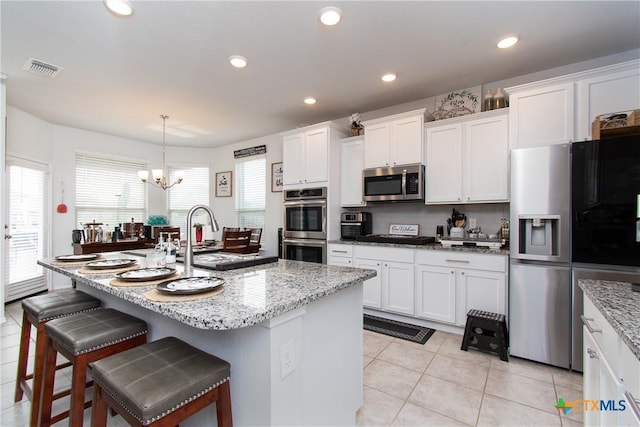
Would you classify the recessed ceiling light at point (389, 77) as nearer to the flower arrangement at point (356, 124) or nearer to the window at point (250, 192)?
the flower arrangement at point (356, 124)

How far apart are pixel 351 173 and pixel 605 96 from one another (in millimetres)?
2469

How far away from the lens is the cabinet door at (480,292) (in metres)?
2.64

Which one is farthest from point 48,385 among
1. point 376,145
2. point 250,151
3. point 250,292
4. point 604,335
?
point 250,151

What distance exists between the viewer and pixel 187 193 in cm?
613

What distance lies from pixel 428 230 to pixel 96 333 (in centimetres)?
329

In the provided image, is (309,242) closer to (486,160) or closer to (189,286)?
(486,160)

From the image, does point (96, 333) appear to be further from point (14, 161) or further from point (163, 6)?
point (14, 161)

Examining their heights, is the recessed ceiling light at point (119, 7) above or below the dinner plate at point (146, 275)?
above

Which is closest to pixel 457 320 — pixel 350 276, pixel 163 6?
pixel 350 276

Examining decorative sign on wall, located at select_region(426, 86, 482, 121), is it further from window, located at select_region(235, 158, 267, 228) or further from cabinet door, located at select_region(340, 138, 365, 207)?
window, located at select_region(235, 158, 267, 228)

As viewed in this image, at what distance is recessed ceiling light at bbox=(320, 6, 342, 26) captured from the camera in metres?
2.03

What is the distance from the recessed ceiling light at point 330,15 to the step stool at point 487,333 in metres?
2.67

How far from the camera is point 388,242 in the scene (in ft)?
11.0

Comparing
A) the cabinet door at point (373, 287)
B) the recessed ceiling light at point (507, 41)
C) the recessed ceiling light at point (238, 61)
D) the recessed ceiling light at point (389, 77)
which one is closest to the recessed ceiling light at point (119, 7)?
the recessed ceiling light at point (238, 61)
